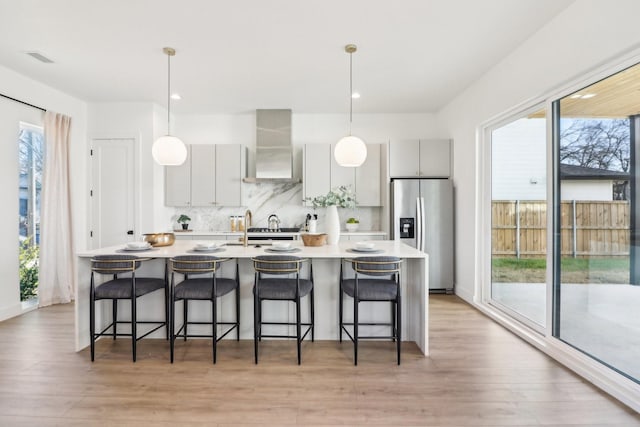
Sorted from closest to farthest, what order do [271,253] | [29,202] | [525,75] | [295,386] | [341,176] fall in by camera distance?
[295,386] < [271,253] < [525,75] < [29,202] < [341,176]

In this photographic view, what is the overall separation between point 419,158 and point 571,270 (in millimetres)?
2717

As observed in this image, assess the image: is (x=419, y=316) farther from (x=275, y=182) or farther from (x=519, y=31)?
(x=275, y=182)

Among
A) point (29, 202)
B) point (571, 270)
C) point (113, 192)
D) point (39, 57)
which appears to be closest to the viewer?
point (571, 270)

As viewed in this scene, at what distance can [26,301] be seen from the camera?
412 cm

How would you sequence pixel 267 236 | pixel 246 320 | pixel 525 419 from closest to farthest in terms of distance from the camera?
1. pixel 525 419
2. pixel 246 320
3. pixel 267 236

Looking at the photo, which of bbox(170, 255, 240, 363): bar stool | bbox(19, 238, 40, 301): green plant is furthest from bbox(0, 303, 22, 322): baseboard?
bbox(170, 255, 240, 363): bar stool

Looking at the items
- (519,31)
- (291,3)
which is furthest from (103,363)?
(519,31)

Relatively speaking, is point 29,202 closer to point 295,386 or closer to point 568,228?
point 295,386

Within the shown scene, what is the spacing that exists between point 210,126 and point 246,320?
12.0 feet

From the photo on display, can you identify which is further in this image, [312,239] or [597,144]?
[312,239]

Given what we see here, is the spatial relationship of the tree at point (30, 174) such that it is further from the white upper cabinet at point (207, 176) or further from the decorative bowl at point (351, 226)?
the decorative bowl at point (351, 226)

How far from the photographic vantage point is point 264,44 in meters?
3.17

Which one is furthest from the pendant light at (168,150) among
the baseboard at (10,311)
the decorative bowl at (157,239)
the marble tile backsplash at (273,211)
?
the baseboard at (10,311)

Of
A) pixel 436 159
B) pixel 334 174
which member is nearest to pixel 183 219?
pixel 334 174
